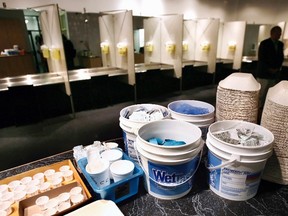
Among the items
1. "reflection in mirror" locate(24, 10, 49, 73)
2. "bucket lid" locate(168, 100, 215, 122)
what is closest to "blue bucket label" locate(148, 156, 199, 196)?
"bucket lid" locate(168, 100, 215, 122)

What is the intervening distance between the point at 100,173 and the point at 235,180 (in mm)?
498

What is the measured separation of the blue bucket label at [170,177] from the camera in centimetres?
69

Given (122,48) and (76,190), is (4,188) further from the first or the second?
(122,48)

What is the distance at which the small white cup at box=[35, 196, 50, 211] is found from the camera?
0.68 metres

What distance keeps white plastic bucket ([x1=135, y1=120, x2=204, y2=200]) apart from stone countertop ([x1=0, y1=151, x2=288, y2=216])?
3cm

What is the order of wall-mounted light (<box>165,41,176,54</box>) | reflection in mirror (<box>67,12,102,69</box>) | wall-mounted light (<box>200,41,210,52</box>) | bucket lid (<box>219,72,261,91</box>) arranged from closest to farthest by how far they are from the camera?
bucket lid (<box>219,72,261,91</box>) < reflection in mirror (<box>67,12,102,69</box>) < wall-mounted light (<box>165,41,176,54</box>) < wall-mounted light (<box>200,41,210,52</box>)

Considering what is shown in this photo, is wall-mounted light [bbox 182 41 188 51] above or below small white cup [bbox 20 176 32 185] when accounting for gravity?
above

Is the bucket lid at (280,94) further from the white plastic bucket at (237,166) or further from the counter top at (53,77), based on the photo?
the counter top at (53,77)

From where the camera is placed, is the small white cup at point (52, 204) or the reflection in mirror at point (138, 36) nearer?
the small white cup at point (52, 204)

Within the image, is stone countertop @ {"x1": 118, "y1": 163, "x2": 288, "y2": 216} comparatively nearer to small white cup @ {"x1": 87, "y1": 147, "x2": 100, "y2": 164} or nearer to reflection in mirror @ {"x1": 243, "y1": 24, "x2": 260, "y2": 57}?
small white cup @ {"x1": 87, "y1": 147, "x2": 100, "y2": 164}

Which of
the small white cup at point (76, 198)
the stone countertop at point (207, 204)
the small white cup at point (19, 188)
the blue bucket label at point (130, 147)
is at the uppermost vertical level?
the blue bucket label at point (130, 147)

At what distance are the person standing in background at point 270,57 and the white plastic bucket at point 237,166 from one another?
248cm

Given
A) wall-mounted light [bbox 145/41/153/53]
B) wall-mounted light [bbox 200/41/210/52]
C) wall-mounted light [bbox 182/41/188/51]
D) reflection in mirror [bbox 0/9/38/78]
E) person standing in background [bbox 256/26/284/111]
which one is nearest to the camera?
person standing in background [bbox 256/26/284/111]

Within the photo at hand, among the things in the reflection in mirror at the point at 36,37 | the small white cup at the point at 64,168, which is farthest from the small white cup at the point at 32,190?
the reflection in mirror at the point at 36,37
